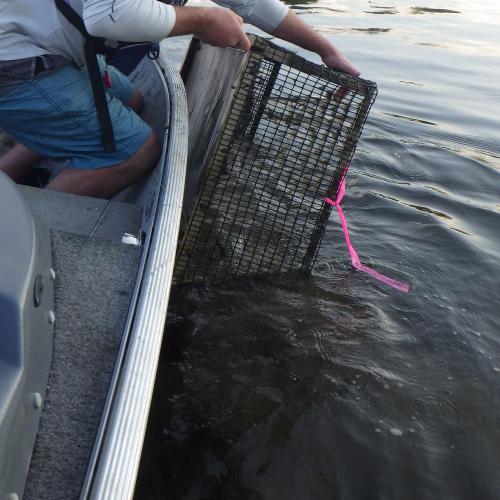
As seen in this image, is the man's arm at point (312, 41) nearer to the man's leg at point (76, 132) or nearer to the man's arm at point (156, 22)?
the man's arm at point (156, 22)

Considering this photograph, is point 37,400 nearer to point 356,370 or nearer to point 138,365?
point 138,365

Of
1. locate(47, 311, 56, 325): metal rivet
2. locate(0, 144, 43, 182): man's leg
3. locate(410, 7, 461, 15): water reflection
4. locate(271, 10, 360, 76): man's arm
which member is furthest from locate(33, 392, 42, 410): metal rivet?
locate(410, 7, 461, 15): water reflection

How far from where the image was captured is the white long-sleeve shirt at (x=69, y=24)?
7.30 ft

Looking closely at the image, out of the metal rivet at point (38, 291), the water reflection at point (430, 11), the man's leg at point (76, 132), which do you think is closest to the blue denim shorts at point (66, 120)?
the man's leg at point (76, 132)

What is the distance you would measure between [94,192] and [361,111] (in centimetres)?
134

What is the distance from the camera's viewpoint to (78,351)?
1.66 m

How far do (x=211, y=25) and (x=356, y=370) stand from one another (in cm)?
168

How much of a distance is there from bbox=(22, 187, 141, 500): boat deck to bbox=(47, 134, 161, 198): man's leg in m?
0.21

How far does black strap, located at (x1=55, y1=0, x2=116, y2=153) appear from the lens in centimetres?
238

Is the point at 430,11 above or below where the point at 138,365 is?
below

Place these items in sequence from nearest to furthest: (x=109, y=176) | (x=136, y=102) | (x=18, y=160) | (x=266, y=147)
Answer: (x=109, y=176) < (x=18, y=160) < (x=266, y=147) < (x=136, y=102)

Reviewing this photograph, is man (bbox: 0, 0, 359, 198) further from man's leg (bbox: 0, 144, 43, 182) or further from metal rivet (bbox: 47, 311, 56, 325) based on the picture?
metal rivet (bbox: 47, 311, 56, 325)

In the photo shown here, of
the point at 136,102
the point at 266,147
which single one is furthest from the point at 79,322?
the point at 136,102

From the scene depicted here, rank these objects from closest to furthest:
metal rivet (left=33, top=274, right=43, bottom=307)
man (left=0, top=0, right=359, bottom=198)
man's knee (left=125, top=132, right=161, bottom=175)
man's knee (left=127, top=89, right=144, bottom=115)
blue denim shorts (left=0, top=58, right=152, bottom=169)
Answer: metal rivet (left=33, top=274, right=43, bottom=307)
man (left=0, top=0, right=359, bottom=198)
blue denim shorts (left=0, top=58, right=152, bottom=169)
man's knee (left=125, top=132, right=161, bottom=175)
man's knee (left=127, top=89, right=144, bottom=115)
